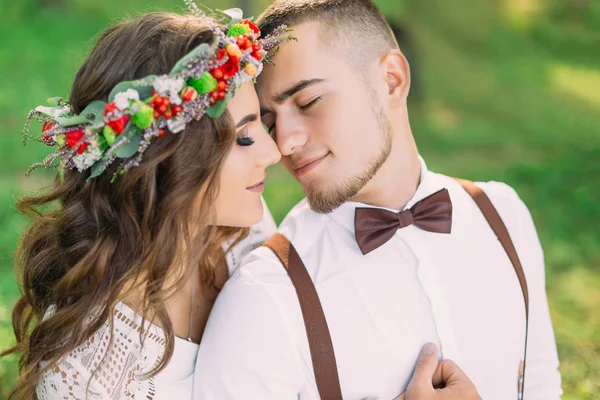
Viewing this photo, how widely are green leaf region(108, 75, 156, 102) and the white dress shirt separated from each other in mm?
713

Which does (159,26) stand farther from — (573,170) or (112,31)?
(573,170)

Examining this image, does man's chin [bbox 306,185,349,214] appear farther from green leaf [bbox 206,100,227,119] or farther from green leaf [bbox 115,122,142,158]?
green leaf [bbox 115,122,142,158]

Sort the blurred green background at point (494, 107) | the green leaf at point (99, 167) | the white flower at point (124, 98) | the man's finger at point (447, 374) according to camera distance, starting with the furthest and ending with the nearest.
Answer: the blurred green background at point (494, 107) → the man's finger at point (447, 374) → the green leaf at point (99, 167) → the white flower at point (124, 98)

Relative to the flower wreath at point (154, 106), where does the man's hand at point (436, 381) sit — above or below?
below

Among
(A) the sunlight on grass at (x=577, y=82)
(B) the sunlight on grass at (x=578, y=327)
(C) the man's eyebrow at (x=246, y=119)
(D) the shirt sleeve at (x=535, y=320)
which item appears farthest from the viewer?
(A) the sunlight on grass at (x=577, y=82)

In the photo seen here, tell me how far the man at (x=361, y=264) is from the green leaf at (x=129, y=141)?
553 mm

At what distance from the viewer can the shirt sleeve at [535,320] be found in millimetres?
2736

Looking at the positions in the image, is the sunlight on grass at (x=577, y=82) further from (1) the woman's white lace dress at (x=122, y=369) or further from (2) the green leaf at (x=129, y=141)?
(2) the green leaf at (x=129, y=141)

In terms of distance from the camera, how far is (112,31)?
2.29m

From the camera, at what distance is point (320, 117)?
2500 millimetres

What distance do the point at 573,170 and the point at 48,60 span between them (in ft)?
21.7

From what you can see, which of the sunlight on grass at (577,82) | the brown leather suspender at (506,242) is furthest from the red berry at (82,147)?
the sunlight on grass at (577,82)

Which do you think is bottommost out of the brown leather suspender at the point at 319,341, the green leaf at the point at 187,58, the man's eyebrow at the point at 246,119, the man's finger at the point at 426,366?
the man's finger at the point at 426,366

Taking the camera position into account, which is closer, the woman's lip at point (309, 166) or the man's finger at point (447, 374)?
the man's finger at point (447, 374)
